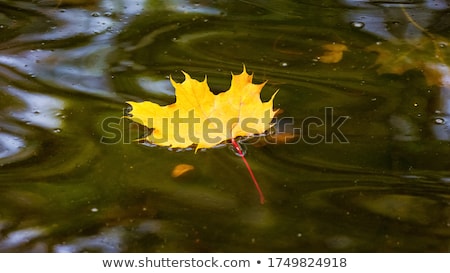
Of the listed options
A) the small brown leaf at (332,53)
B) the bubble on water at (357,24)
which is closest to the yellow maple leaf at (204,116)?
the small brown leaf at (332,53)

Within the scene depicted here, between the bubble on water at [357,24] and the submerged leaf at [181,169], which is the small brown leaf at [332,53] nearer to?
the bubble on water at [357,24]

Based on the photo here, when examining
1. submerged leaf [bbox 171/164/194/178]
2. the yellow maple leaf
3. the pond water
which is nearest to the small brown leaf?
the pond water

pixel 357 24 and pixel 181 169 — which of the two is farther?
pixel 357 24

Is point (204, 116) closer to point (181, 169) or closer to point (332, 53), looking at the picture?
point (181, 169)

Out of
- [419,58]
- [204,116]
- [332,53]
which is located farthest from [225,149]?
[419,58]

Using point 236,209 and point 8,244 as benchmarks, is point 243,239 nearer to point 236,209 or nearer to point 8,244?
point 236,209
